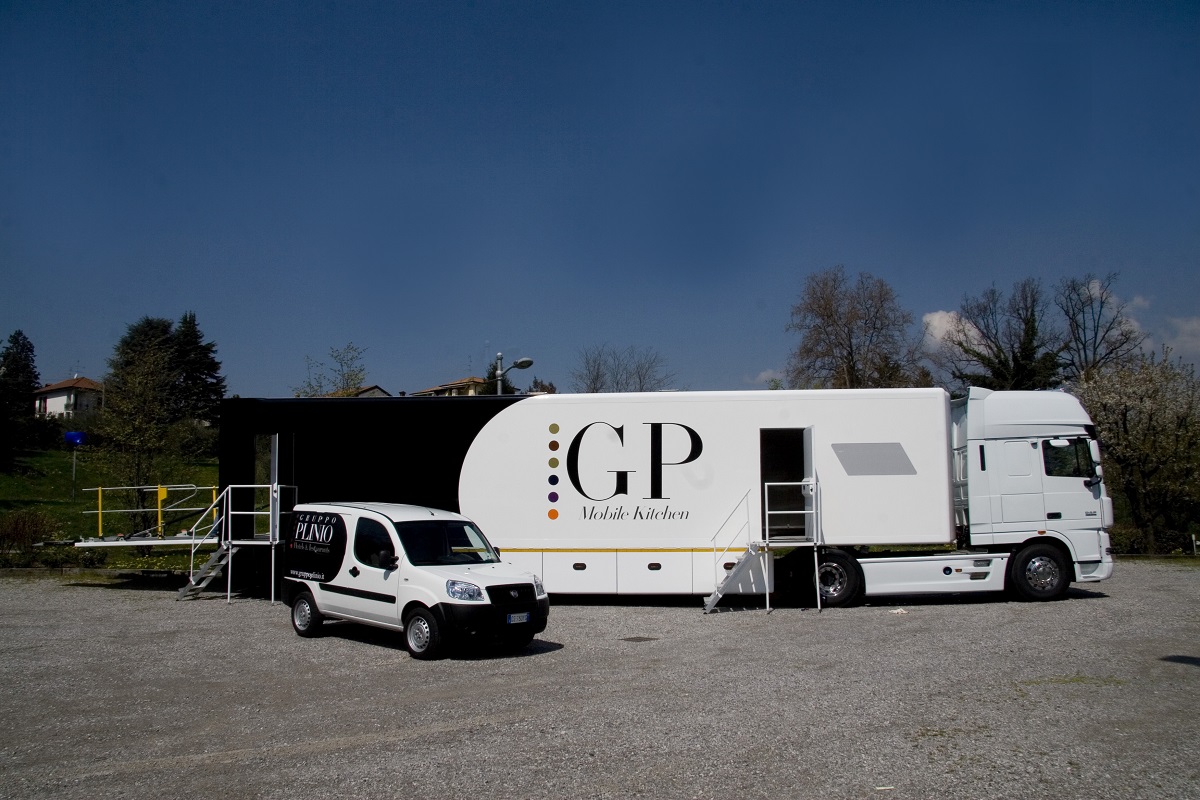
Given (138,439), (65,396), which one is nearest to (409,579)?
(138,439)

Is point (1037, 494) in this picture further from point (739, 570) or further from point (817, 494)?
point (739, 570)

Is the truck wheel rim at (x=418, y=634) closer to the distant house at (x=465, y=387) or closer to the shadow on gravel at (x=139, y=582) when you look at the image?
the shadow on gravel at (x=139, y=582)

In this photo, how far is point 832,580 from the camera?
47.2 ft

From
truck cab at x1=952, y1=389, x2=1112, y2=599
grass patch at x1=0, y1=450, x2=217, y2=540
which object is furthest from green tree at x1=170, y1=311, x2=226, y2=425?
truck cab at x1=952, y1=389, x2=1112, y2=599

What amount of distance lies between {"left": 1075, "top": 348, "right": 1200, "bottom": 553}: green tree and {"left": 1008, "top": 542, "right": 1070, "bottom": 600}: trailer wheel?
47.2 ft

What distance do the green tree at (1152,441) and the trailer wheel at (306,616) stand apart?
79.7 ft

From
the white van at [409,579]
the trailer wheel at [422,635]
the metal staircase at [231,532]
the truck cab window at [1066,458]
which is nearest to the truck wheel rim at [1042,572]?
the truck cab window at [1066,458]

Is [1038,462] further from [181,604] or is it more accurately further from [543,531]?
[181,604]

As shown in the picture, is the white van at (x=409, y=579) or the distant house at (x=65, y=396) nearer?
the white van at (x=409, y=579)

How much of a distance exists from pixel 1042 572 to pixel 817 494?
4.03 metres

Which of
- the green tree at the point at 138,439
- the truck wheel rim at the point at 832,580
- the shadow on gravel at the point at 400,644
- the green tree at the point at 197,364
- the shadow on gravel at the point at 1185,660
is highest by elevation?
the green tree at the point at 197,364

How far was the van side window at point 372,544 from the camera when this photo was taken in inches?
434

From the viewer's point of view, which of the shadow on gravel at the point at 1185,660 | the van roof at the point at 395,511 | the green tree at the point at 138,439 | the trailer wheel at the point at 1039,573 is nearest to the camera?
the shadow on gravel at the point at 1185,660

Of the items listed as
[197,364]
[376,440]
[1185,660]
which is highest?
[197,364]
